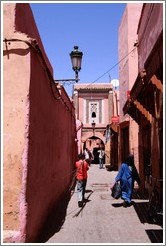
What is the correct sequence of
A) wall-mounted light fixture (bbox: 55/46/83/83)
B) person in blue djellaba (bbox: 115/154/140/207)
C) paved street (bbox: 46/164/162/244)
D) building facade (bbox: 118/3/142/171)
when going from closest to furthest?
paved street (bbox: 46/164/162/244), person in blue djellaba (bbox: 115/154/140/207), wall-mounted light fixture (bbox: 55/46/83/83), building facade (bbox: 118/3/142/171)

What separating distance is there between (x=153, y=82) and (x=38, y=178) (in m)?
2.48

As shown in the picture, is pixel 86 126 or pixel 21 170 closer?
pixel 21 170

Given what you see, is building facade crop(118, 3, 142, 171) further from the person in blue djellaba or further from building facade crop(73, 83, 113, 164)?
building facade crop(73, 83, 113, 164)

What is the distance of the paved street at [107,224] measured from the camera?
5.52 meters

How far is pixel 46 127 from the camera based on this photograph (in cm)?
651

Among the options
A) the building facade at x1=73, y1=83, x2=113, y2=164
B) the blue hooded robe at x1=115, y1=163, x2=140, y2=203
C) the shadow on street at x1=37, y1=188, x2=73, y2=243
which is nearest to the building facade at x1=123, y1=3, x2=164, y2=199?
the blue hooded robe at x1=115, y1=163, x2=140, y2=203

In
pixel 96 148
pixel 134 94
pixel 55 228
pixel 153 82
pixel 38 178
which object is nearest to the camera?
pixel 153 82

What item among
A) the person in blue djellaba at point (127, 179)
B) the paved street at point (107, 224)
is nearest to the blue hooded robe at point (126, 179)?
the person in blue djellaba at point (127, 179)

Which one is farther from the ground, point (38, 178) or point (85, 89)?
point (85, 89)

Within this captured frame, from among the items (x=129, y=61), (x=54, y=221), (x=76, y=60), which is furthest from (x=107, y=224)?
(x=129, y=61)

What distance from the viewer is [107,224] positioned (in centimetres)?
655

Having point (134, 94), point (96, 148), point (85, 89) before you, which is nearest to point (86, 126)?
point (85, 89)

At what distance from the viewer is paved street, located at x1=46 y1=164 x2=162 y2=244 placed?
18.1ft

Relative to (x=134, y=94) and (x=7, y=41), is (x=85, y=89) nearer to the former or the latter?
(x=134, y=94)
